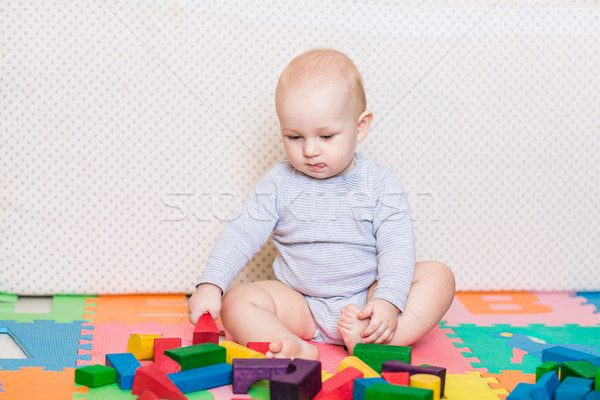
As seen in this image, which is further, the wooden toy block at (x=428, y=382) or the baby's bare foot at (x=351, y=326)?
the baby's bare foot at (x=351, y=326)

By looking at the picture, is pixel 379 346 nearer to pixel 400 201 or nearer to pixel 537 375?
pixel 537 375

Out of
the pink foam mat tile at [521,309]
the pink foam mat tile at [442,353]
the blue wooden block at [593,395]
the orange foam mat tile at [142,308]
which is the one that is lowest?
A: the orange foam mat tile at [142,308]

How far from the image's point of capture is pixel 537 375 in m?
0.97

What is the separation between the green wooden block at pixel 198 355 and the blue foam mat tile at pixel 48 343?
0.19m

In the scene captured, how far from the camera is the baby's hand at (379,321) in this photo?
109cm

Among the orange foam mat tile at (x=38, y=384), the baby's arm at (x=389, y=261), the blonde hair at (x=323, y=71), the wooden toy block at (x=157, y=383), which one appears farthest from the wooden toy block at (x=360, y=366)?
the blonde hair at (x=323, y=71)

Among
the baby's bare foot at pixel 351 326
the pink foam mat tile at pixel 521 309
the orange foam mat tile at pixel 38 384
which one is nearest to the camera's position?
the orange foam mat tile at pixel 38 384

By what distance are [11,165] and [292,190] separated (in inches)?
24.1

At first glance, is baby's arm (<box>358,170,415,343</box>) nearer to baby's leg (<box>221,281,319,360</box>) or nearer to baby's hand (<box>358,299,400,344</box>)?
baby's hand (<box>358,299,400,344</box>)

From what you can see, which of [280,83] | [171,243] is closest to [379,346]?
[280,83]

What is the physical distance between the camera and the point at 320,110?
1.17 meters

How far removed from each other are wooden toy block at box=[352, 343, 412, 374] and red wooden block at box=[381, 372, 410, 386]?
0.28 feet

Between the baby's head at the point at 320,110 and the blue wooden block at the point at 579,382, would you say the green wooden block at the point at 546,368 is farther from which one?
the baby's head at the point at 320,110

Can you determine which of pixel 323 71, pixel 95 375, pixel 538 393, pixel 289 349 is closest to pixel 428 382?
pixel 538 393
